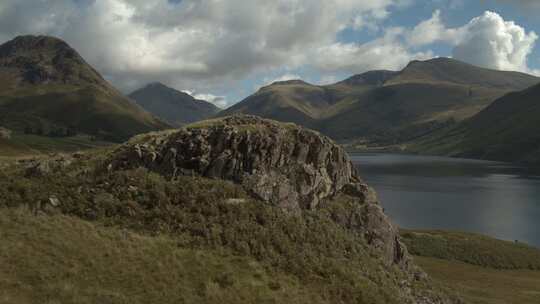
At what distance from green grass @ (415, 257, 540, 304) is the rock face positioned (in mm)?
13345

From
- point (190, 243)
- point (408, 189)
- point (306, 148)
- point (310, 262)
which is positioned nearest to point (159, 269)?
point (190, 243)

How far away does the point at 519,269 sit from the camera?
239ft

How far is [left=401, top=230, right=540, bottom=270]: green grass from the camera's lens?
75062mm

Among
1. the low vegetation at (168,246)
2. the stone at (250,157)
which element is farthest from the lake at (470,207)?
the low vegetation at (168,246)

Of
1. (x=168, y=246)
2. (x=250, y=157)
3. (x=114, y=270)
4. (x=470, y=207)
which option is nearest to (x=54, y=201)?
(x=114, y=270)

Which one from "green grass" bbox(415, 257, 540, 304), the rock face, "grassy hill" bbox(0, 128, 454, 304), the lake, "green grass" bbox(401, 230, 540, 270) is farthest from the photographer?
the lake

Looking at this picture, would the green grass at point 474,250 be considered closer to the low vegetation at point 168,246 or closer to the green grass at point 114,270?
the low vegetation at point 168,246

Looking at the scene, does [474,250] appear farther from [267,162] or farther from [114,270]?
[114,270]

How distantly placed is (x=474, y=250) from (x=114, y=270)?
77.2 metres

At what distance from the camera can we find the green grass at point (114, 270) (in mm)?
20719

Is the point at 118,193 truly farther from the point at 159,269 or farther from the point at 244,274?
the point at 244,274

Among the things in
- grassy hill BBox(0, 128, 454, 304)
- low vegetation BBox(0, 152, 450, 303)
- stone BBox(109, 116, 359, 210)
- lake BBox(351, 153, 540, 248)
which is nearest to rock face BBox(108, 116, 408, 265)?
stone BBox(109, 116, 359, 210)

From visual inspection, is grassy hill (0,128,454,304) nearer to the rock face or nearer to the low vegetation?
the low vegetation

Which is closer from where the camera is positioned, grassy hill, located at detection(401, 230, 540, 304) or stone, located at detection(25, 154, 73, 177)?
stone, located at detection(25, 154, 73, 177)
